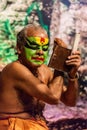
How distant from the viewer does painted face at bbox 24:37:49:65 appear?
Result: 2.55 metres

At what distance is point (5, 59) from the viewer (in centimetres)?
354

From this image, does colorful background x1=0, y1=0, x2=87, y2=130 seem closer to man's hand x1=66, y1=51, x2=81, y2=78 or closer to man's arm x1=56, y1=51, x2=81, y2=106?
man's arm x1=56, y1=51, x2=81, y2=106

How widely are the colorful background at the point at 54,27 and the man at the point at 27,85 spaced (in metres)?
0.95

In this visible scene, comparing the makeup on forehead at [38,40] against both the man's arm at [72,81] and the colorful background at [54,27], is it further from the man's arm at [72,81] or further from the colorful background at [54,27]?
the colorful background at [54,27]

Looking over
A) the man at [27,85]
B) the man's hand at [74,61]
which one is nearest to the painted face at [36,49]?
the man at [27,85]

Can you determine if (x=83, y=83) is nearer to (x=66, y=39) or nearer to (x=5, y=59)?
(x=66, y=39)

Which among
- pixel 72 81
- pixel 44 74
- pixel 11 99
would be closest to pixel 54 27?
pixel 44 74

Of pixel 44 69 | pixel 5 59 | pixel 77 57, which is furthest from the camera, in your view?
pixel 5 59

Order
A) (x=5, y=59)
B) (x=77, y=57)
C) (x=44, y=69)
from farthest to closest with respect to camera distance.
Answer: (x=5, y=59)
(x=44, y=69)
(x=77, y=57)

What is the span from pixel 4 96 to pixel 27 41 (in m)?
0.33

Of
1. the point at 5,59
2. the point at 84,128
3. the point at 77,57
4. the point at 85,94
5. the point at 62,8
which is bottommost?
the point at 84,128

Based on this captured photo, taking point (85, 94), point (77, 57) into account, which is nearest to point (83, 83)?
point (85, 94)

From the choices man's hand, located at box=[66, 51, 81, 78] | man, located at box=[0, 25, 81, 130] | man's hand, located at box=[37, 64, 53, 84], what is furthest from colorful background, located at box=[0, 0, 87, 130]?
man's hand, located at box=[66, 51, 81, 78]

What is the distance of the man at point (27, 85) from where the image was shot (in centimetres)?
249
